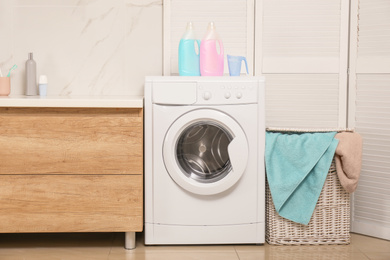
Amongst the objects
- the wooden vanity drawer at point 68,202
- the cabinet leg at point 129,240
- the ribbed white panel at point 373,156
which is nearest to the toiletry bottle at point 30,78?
the wooden vanity drawer at point 68,202

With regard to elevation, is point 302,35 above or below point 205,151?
above

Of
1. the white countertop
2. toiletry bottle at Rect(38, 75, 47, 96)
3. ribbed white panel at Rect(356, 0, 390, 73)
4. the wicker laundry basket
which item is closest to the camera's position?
the white countertop

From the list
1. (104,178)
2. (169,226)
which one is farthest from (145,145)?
(169,226)

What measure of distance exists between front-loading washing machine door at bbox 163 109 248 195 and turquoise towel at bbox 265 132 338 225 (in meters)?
0.17

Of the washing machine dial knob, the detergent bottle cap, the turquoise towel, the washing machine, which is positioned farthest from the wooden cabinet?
the turquoise towel

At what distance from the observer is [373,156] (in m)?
2.66

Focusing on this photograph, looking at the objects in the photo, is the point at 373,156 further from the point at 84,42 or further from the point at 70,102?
the point at 84,42

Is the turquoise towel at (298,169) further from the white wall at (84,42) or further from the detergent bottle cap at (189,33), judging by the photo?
the white wall at (84,42)

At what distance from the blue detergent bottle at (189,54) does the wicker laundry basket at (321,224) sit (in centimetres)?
71

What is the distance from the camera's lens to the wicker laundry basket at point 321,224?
246 cm

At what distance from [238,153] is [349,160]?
522mm

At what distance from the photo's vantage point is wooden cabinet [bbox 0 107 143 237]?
2.29 meters

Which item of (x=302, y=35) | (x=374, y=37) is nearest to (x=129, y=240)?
(x=302, y=35)

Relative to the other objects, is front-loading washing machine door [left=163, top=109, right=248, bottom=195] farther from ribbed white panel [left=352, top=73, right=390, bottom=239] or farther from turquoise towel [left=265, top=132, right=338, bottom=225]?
ribbed white panel [left=352, top=73, right=390, bottom=239]
